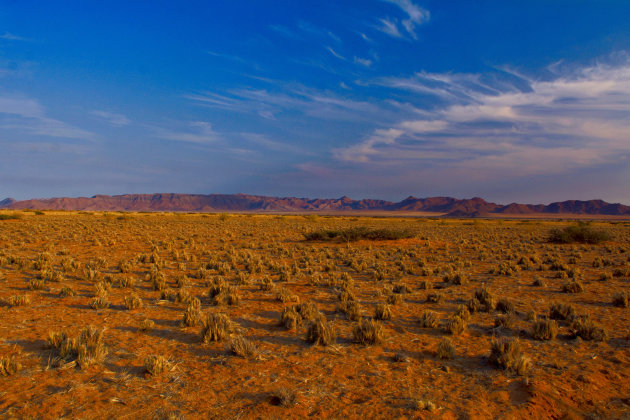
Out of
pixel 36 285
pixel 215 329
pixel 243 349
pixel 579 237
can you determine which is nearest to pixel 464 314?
pixel 243 349

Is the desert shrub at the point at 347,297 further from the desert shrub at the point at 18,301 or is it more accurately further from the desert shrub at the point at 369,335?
the desert shrub at the point at 18,301

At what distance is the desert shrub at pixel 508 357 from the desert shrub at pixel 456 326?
1.05m

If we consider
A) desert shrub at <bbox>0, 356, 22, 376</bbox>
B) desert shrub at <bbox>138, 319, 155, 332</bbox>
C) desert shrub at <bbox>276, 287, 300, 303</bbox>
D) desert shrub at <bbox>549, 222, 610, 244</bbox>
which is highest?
desert shrub at <bbox>549, 222, 610, 244</bbox>

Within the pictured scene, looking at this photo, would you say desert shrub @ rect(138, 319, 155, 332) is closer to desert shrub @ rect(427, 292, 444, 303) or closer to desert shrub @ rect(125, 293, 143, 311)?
desert shrub @ rect(125, 293, 143, 311)

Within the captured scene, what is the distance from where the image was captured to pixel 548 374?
4.52 metres

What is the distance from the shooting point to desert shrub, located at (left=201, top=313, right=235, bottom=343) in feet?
18.5

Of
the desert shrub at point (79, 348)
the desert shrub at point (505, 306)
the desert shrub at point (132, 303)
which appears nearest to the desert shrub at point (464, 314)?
the desert shrub at point (505, 306)

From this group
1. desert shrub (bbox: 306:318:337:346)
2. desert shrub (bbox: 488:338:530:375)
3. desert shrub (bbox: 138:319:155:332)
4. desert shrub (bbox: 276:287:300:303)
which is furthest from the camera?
desert shrub (bbox: 276:287:300:303)

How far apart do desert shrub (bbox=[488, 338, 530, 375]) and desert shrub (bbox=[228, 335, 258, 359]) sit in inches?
144

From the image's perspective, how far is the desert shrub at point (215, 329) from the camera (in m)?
5.63

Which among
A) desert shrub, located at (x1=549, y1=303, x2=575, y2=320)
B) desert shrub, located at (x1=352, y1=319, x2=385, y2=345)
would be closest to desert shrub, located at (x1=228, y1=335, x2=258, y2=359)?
desert shrub, located at (x1=352, y1=319, x2=385, y2=345)

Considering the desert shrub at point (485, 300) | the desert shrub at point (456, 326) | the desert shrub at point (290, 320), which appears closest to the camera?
the desert shrub at point (456, 326)

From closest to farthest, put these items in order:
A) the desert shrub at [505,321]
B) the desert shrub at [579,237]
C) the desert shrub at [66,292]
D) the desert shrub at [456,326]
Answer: the desert shrub at [456,326] < the desert shrub at [505,321] < the desert shrub at [66,292] < the desert shrub at [579,237]

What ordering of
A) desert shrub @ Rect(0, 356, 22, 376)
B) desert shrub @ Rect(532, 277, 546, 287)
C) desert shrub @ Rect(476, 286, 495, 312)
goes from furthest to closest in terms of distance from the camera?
desert shrub @ Rect(532, 277, 546, 287), desert shrub @ Rect(476, 286, 495, 312), desert shrub @ Rect(0, 356, 22, 376)
